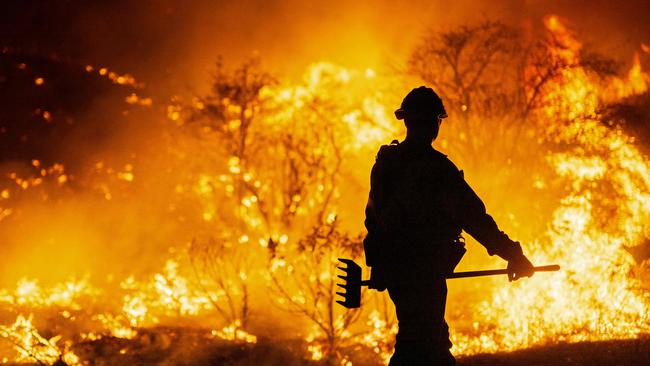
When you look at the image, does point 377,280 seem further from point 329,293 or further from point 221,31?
point 221,31

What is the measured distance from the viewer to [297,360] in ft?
31.5

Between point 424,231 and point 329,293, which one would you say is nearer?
point 424,231

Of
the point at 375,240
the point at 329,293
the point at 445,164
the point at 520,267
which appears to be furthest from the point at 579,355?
the point at 329,293

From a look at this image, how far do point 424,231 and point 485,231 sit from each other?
0.34 metres

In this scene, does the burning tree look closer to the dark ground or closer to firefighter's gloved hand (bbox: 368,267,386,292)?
the dark ground

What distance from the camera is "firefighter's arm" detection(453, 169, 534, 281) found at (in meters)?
3.76

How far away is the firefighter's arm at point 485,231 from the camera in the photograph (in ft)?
12.3

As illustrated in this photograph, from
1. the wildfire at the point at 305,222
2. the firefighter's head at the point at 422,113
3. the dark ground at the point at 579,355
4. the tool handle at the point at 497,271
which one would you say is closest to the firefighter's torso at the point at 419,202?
Result: the firefighter's head at the point at 422,113

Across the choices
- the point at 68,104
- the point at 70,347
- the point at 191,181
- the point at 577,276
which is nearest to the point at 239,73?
the point at 191,181

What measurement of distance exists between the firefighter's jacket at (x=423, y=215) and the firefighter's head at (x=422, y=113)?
0.09m

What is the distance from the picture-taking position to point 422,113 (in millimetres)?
3889

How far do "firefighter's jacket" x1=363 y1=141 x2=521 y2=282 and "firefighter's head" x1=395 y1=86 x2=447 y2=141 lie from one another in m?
0.09

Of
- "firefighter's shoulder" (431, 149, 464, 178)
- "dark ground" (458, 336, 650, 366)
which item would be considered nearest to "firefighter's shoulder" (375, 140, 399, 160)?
"firefighter's shoulder" (431, 149, 464, 178)

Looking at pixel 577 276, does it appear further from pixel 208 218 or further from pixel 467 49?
pixel 208 218
